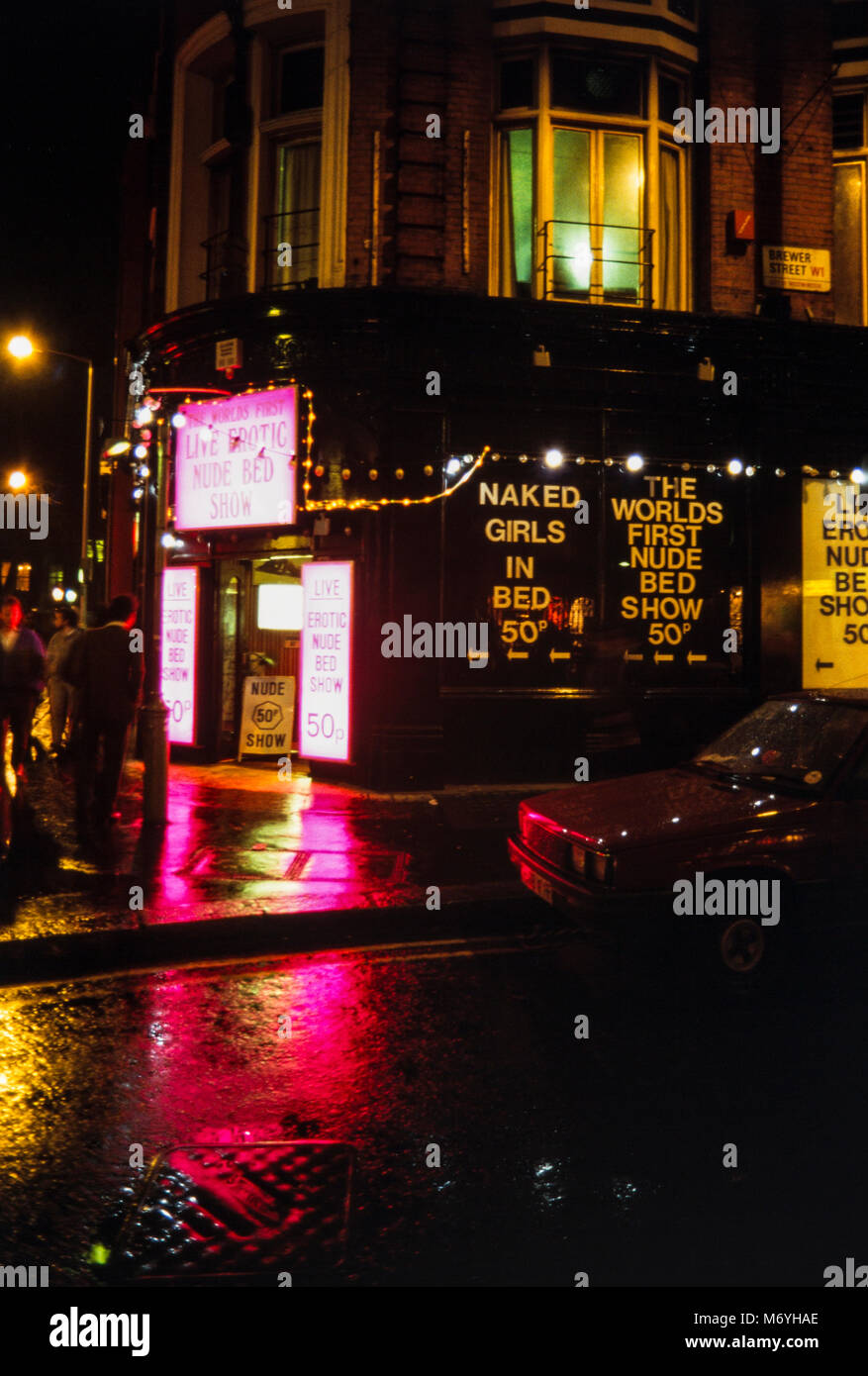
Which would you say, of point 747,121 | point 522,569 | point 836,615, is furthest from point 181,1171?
point 747,121

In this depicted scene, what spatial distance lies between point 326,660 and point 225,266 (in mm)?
5289

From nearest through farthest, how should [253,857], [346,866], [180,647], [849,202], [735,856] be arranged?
[735,856]
[346,866]
[253,857]
[849,202]
[180,647]

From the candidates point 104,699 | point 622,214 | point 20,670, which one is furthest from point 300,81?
point 104,699

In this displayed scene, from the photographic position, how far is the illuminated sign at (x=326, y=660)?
12500 mm

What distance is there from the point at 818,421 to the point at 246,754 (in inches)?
338

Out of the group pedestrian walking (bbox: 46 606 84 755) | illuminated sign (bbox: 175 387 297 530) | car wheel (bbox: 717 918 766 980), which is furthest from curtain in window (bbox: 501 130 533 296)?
car wheel (bbox: 717 918 766 980)

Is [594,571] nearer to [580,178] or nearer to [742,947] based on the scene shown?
[580,178]

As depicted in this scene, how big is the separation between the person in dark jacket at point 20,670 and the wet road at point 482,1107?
5588 mm

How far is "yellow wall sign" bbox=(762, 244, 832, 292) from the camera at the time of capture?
13141mm

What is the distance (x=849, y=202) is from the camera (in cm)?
1391

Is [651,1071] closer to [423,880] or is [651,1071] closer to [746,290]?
[423,880]

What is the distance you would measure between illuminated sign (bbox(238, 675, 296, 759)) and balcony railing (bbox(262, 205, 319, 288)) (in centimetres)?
501

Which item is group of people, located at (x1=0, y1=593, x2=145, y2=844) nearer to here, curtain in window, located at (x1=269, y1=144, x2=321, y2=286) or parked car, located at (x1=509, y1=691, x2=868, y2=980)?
parked car, located at (x1=509, y1=691, x2=868, y2=980)

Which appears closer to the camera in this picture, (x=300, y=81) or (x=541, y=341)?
(x=541, y=341)
